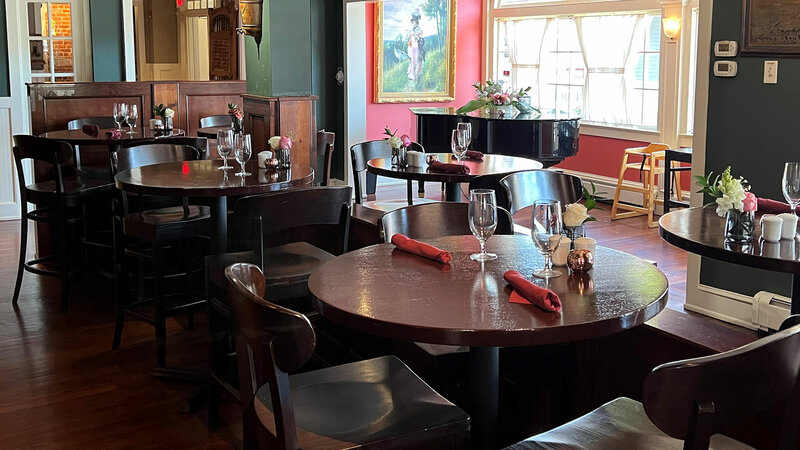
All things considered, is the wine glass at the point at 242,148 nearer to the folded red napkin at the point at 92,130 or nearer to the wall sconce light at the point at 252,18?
the wall sconce light at the point at 252,18

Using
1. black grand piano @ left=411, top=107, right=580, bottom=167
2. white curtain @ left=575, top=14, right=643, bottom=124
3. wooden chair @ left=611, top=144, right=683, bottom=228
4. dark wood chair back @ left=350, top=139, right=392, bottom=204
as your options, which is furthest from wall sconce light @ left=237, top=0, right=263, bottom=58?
white curtain @ left=575, top=14, right=643, bottom=124

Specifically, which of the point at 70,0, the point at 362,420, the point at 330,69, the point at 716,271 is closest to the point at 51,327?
the point at 362,420

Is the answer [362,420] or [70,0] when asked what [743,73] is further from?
[70,0]

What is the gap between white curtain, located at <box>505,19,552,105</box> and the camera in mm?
9820

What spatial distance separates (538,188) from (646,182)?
4.57 metres

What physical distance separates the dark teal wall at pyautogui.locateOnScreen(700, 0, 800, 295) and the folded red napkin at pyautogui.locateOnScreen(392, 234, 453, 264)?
2.80 m

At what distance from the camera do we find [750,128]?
15.4ft

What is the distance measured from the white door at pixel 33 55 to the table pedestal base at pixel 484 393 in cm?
630

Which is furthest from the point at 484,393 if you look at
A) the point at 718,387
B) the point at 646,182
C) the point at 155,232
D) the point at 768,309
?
the point at 646,182

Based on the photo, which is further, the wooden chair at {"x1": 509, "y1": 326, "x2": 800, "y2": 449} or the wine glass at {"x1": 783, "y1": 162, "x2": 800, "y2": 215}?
the wine glass at {"x1": 783, "y1": 162, "x2": 800, "y2": 215}

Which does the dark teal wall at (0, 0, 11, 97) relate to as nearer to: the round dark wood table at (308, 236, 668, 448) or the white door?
the white door

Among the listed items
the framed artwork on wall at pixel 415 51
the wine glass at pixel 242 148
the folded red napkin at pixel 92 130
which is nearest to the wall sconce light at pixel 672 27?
the framed artwork on wall at pixel 415 51

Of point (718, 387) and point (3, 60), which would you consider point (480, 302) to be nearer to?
point (718, 387)

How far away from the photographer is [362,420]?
2.02 meters
